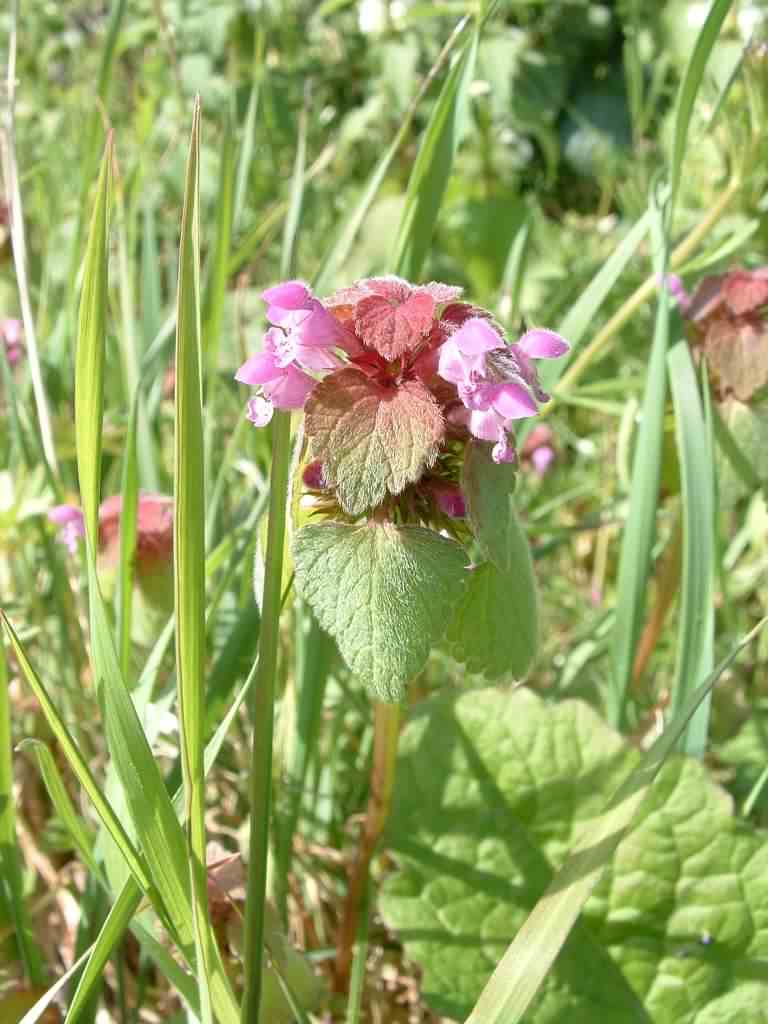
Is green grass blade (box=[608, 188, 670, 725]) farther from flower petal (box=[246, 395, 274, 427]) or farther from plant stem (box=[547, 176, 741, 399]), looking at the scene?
flower petal (box=[246, 395, 274, 427])

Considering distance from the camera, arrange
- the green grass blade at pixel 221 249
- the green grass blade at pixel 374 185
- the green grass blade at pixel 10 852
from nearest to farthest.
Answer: the green grass blade at pixel 10 852, the green grass blade at pixel 374 185, the green grass blade at pixel 221 249

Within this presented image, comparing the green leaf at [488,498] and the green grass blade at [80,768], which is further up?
the green leaf at [488,498]

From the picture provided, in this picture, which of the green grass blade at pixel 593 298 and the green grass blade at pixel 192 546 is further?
the green grass blade at pixel 593 298

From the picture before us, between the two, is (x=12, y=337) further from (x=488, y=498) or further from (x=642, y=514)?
(x=488, y=498)

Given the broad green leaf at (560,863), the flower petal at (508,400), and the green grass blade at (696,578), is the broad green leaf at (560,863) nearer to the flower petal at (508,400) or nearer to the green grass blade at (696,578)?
the green grass blade at (696,578)

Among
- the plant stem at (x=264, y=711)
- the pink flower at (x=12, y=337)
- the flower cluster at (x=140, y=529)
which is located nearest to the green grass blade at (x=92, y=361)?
the plant stem at (x=264, y=711)

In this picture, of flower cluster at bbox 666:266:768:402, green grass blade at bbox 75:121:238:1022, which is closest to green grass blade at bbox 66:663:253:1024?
green grass blade at bbox 75:121:238:1022

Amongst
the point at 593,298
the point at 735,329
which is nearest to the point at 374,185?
the point at 593,298
